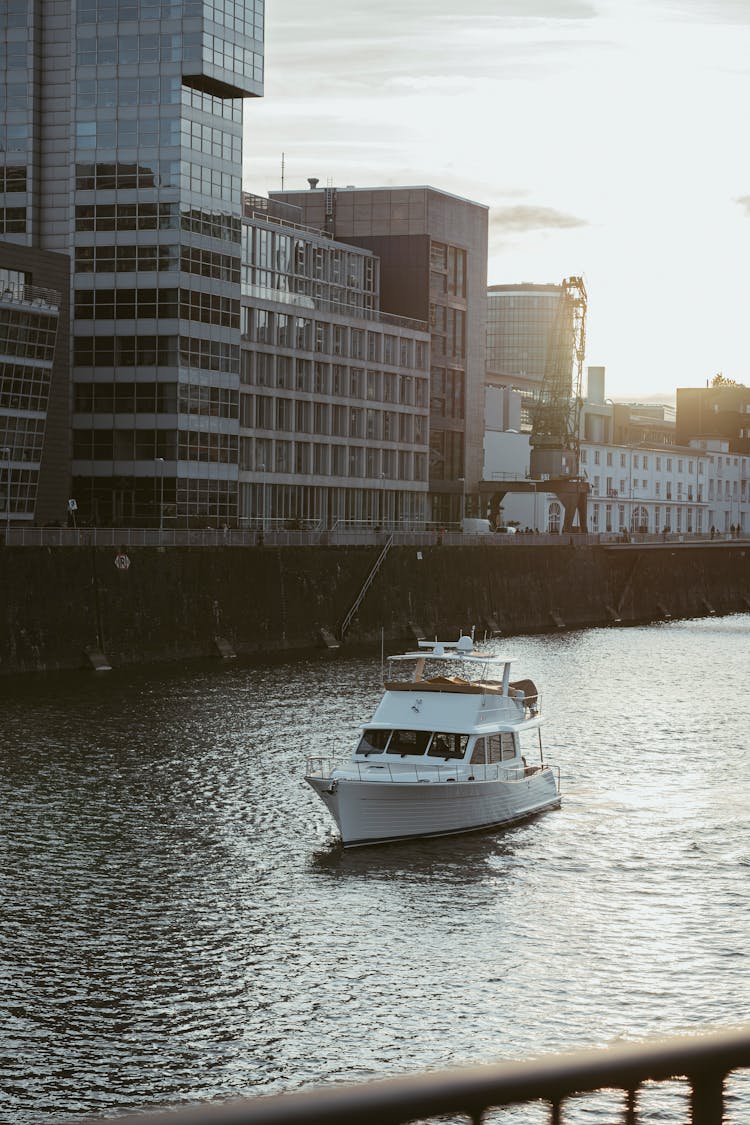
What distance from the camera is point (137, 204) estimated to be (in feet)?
416

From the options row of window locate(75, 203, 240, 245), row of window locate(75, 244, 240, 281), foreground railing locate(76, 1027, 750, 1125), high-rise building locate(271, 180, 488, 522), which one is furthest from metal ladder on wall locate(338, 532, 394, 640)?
foreground railing locate(76, 1027, 750, 1125)

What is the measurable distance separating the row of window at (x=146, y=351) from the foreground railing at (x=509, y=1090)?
4929 inches

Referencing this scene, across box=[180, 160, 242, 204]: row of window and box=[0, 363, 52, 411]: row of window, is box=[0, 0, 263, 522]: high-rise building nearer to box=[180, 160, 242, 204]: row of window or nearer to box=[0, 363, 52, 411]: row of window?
box=[180, 160, 242, 204]: row of window

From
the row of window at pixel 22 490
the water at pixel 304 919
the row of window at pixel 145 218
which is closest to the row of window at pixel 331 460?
the row of window at pixel 145 218

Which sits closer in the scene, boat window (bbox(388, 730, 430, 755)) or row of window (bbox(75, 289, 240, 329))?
boat window (bbox(388, 730, 430, 755))

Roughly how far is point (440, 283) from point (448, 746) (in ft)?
447

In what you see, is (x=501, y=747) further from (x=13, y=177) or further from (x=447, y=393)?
(x=447, y=393)

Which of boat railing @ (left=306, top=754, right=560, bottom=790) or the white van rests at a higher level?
the white van

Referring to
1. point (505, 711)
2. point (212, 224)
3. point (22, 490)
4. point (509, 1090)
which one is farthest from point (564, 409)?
point (509, 1090)

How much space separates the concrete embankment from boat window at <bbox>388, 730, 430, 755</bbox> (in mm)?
39876

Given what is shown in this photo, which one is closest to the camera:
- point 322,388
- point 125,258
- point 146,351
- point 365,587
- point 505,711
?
point 505,711

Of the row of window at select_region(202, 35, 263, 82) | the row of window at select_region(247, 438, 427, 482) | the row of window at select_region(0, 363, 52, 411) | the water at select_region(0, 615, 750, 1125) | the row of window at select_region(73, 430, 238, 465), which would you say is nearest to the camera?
the water at select_region(0, 615, 750, 1125)

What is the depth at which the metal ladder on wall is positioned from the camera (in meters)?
114

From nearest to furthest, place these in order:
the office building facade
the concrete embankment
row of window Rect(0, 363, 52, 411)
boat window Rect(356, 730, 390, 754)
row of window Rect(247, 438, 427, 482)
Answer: boat window Rect(356, 730, 390, 754)
the concrete embankment
row of window Rect(0, 363, 52, 411)
the office building facade
row of window Rect(247, 438, 427, 482)
